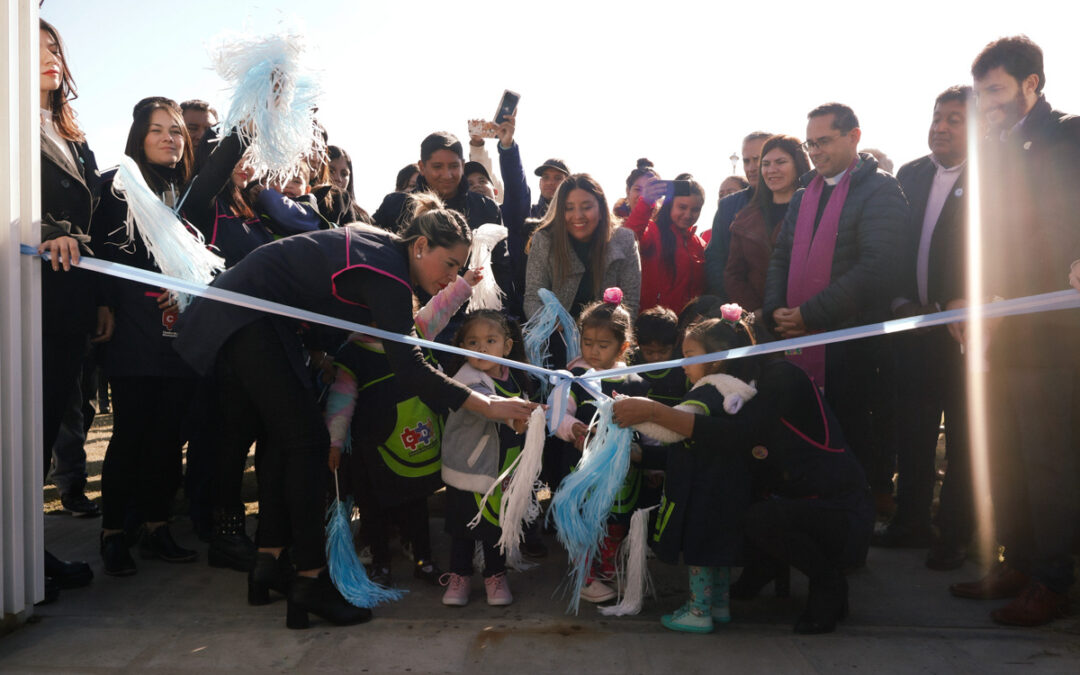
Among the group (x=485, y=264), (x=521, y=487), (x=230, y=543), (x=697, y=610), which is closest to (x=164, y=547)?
(x=230, y=543)

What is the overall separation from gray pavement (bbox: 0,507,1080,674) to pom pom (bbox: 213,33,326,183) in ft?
5.71

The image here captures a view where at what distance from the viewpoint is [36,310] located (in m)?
2.82

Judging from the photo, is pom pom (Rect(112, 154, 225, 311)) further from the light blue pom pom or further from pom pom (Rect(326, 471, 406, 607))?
the light blue pom pom

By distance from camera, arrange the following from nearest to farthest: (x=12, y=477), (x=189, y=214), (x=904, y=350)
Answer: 1. (x=12, y=477)
2. (x=189, y=214)
3. (x=904, y=350)

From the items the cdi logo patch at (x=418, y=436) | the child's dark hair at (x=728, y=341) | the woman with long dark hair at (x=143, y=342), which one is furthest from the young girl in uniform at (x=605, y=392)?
the woman with long dark hair at (x=143, y=342)

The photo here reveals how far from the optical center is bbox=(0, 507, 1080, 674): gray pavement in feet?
8.48

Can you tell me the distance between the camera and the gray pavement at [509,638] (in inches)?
102

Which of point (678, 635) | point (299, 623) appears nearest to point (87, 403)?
point (299, 623)

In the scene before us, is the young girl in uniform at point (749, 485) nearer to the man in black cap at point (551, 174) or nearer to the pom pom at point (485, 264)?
the pom pom at point (485, 264)

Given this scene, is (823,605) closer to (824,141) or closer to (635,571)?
(635,571)

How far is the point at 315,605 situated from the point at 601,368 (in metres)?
1.48

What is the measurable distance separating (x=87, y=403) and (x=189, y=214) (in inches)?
88.1

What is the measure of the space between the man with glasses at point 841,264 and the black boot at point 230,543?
102 inches

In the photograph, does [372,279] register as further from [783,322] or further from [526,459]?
[783,322]
